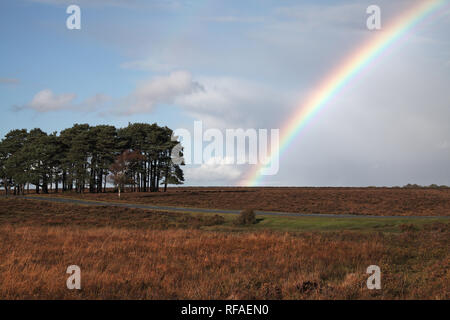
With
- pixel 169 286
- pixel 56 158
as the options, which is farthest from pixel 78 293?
pixel 56 158

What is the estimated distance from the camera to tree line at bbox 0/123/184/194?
3278 inches

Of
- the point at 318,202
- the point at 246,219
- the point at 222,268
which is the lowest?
the point at 318,202

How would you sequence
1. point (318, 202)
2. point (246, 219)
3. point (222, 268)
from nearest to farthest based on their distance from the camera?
point (222, 268) < point (246, 219) < point (318, 202)

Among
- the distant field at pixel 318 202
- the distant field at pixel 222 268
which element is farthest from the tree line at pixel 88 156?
the distant field at pixel 222 268

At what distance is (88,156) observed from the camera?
285 ft

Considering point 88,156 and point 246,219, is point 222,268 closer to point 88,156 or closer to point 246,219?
point 246,219

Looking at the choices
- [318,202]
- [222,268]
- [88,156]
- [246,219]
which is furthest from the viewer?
[88,156]

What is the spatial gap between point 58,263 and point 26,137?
3736 inches

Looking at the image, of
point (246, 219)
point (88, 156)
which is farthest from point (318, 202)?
point (88, 156)

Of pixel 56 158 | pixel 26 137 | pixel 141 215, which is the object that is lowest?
pixel 141 215

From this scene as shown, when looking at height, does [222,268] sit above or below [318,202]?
above

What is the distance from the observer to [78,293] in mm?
8812

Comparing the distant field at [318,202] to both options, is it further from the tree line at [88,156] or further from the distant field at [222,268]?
the distant field at [222,268]
